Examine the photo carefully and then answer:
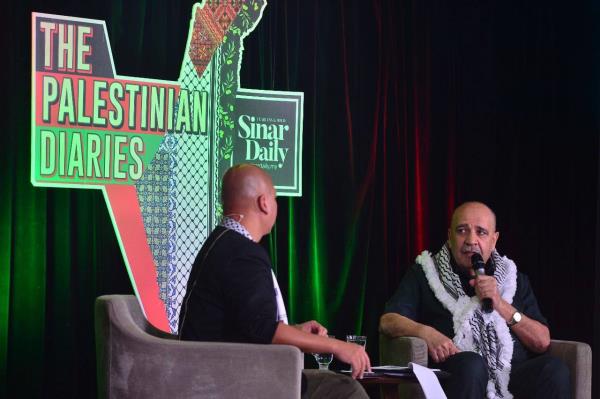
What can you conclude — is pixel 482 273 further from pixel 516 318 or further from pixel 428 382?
pixel 428 382

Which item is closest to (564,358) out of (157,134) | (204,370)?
(204,370)

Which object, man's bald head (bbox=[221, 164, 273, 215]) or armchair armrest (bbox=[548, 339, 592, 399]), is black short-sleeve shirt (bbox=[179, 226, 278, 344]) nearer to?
→ man's bald head (bbox=[221, 164, 273, 215])

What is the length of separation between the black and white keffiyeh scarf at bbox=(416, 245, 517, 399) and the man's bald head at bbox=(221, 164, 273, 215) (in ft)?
3.99

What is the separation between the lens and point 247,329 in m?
2.49

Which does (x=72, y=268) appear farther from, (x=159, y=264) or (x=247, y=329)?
(x=247, y=329)

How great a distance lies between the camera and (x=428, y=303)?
3.64 meters

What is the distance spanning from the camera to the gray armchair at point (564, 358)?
333 cm

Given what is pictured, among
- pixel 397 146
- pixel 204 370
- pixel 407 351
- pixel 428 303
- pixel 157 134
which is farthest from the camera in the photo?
pixel 397 146

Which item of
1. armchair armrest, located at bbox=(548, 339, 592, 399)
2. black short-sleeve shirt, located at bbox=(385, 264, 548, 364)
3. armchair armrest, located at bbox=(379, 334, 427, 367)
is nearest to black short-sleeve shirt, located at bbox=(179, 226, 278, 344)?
armchair armrest, located at bbox=(379, 334, 427, 367)

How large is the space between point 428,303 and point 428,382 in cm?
92

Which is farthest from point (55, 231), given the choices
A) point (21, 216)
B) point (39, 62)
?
point (39, 62)

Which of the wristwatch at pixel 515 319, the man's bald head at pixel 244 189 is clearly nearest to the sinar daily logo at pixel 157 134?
the wristwatch at pixel 515 319

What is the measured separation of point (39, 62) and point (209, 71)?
0.84m

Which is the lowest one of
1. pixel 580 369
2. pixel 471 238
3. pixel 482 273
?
pixel 580 369
